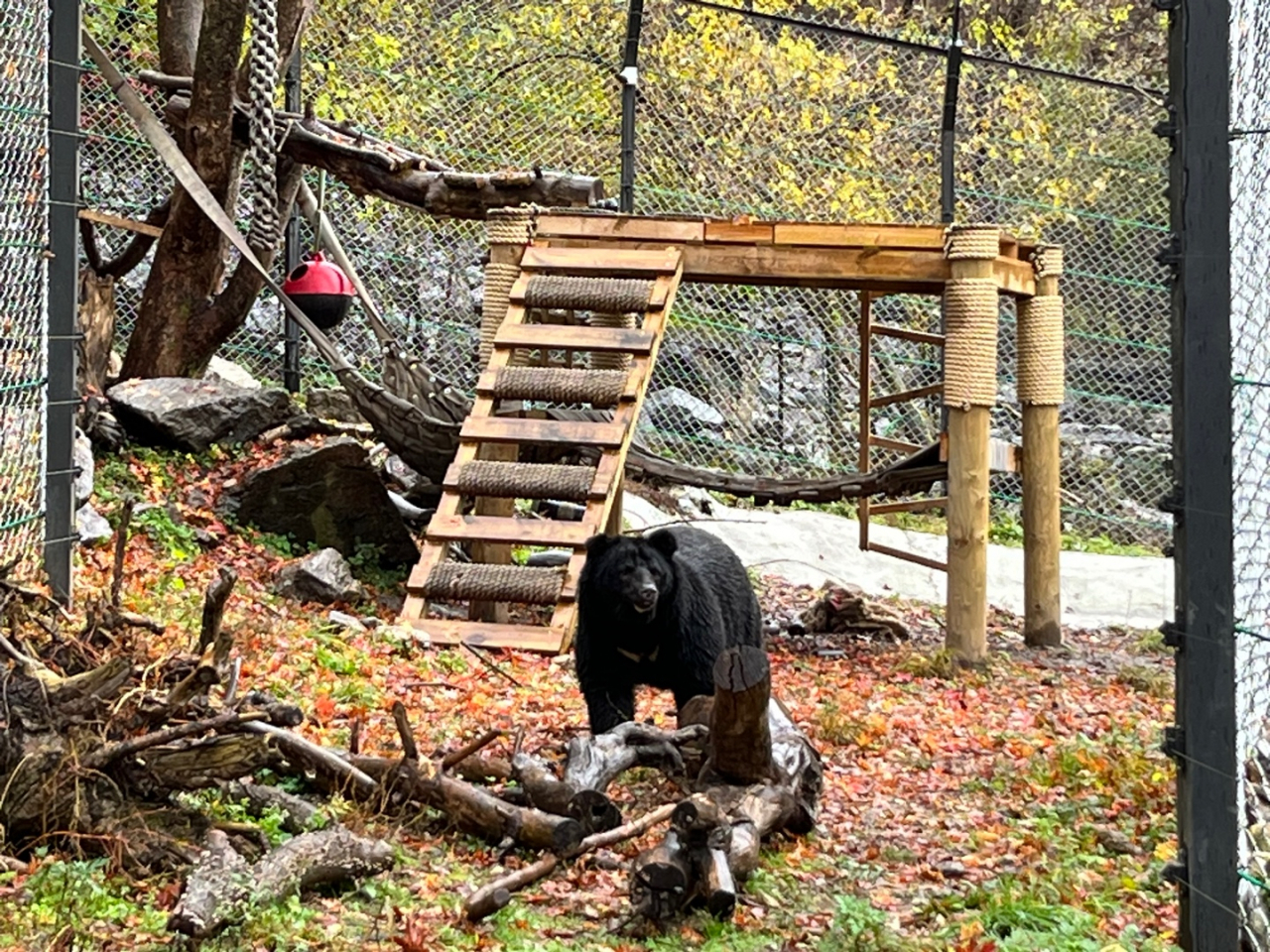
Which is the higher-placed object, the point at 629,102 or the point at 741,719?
the point at 629,102

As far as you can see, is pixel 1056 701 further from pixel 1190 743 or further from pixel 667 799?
pixel 1190 743

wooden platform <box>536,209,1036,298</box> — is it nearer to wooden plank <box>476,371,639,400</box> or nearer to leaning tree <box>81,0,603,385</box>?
leaning tree <box>81,0,603,385</box>

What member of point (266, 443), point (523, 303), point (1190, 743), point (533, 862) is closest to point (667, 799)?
point (533, 862)

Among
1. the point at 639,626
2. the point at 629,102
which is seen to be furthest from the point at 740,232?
the point at 639,626

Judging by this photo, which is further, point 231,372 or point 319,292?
point 231,372

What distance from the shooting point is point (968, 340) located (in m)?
8.47

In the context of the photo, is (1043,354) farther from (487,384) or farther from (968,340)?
(487,384)

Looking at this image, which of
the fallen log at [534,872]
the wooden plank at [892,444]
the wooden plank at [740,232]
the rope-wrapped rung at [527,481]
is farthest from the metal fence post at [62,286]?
the wooden plank at [892,444]

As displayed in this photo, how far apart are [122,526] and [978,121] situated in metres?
9.68

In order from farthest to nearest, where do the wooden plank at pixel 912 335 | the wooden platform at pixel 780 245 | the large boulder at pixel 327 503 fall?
the wooden plank at pixel 912 335, the large boulder at pixel 327 503, the wooden platform at pixel 780 245

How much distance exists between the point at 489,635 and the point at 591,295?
2044mm

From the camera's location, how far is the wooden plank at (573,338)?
26.9ft

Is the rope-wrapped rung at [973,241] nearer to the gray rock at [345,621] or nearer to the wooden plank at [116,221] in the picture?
the gray rock at [345,621]

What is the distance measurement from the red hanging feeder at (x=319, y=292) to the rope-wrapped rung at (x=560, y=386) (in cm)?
201
